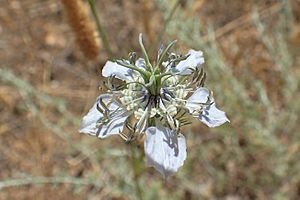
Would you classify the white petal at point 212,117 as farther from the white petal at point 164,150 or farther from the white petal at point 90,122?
the white petal at point 90,122

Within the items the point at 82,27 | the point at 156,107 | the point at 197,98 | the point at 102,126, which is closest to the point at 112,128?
the point at 102,126

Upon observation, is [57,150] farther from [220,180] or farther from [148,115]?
[148,115]

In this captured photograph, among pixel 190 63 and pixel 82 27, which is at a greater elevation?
pixel 82 27

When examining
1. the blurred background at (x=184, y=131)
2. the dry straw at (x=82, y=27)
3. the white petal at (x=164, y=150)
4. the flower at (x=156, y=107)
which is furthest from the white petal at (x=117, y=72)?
the blurred background at (x=184, y=131)

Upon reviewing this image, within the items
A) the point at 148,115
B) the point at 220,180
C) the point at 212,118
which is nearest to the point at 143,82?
the point at 148,115

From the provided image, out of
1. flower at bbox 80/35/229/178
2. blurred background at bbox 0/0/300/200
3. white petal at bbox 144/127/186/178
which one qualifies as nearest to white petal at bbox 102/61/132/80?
flower at bbox 80/35/229/178

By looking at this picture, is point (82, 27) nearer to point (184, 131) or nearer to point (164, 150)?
point (164, 150)
